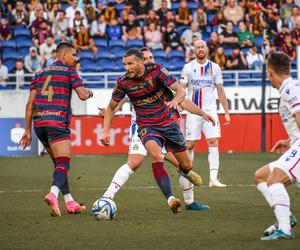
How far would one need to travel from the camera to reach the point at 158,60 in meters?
29.8

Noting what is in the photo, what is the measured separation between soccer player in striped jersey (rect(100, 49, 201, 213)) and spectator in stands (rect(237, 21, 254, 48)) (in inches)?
704

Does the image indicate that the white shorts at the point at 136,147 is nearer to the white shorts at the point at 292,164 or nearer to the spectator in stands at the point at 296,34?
the white shorts at the point at 292,164

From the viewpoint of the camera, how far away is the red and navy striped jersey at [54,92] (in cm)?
1247

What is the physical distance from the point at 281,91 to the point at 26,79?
65.4 feet

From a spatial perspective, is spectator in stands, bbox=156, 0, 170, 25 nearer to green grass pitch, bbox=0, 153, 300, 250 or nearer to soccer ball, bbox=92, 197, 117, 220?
green grass pitch, bbox=0, 153, 300, 250

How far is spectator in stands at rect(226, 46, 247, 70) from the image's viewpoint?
96.3ft

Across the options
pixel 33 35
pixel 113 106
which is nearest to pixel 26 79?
pixel 33 35

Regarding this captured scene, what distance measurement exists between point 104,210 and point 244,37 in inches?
756

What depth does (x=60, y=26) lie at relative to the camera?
29719mm

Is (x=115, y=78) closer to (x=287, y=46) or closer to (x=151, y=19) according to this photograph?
(x=151, y=19)

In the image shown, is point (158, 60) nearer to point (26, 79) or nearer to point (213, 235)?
point (26, 79)

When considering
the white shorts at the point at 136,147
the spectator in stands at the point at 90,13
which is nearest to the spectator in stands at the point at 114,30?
the spectator in stands at the point at 90,13

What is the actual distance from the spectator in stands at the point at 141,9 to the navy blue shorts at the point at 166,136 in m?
18.5

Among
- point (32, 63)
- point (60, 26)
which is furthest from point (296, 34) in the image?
point (32, 63)
